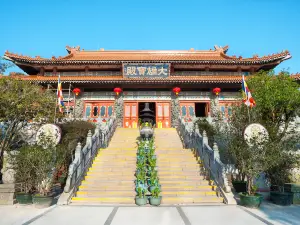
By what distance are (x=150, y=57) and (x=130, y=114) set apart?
6.72 m

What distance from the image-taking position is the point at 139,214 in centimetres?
569

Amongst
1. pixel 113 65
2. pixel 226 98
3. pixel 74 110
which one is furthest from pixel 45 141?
pixel 226 98

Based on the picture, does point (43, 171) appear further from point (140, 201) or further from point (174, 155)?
point (174, 155)

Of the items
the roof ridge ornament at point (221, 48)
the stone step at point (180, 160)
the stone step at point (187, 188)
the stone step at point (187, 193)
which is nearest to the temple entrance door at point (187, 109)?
the stone step at point (180, 160)

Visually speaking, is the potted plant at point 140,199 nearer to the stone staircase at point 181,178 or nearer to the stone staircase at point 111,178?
the stone staircase at point 111,178

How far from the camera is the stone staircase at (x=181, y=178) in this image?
278 inches

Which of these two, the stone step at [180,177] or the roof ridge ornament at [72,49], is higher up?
the roof ridge ornament at [72,49]

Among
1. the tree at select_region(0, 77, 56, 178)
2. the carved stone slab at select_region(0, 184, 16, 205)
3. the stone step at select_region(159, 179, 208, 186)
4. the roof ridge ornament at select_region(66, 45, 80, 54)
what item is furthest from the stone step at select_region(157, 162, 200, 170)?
the roof ridge ornament at select_region(66, 45, 80, 54)

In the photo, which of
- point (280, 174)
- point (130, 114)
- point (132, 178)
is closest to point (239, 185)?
point (280, 174)

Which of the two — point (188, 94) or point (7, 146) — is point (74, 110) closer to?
point (7, 146)

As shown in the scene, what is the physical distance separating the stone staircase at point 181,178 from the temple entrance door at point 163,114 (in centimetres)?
550

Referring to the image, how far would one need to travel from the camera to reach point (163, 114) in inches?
670

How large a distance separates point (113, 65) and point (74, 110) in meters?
5.03

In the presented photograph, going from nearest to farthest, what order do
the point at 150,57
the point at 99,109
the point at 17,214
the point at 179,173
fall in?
the point at 17,214
the point at 179,173
the point at 99,109
the point at 150,57
